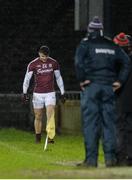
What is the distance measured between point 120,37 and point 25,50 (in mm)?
8888

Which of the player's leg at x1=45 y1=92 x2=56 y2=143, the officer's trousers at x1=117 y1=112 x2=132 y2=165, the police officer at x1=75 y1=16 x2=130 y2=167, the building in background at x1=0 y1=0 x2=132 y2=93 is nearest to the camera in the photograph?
the police officer at x1=75 y1=16 x2=130 y2=167

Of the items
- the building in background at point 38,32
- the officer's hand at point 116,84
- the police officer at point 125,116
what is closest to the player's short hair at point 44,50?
the building in background at point 38,32

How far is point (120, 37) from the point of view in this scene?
13.5m

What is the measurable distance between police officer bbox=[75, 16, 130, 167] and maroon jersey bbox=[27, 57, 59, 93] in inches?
219

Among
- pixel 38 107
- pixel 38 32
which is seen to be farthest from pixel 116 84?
pixel 38 32

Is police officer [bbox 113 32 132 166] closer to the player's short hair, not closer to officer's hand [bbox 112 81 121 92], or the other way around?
officer's hand [bbox 112 81 121 92]

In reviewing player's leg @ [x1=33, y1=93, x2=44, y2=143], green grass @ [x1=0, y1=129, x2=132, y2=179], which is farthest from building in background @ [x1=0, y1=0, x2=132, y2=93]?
player's leg @ [x1=33, y1=93, x2=44, y2=143]

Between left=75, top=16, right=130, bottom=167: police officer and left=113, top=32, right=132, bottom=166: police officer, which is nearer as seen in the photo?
left=75, top=16, right=130, bottom=167: police officer

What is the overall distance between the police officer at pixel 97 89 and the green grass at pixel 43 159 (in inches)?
14.9

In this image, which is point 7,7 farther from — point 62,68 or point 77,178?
point 77,178

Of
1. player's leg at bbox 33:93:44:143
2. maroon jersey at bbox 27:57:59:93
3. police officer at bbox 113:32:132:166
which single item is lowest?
player's leg at bbox 33:93:44:143

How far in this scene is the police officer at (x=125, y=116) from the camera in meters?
13.2

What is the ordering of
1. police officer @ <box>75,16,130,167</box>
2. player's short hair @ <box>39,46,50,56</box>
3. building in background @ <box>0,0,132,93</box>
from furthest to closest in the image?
building in background @ <box>0,0,132,93</box>
player's short hair @ <box>39,46,50,56</box>
police officer @ <box>75,16,130,167</box>

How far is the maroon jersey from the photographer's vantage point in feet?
59.4
